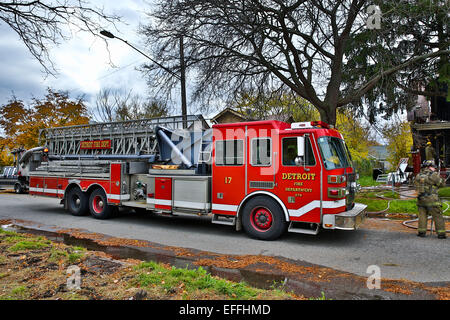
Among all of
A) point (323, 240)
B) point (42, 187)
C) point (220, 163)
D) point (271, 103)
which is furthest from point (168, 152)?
point (271, 103)

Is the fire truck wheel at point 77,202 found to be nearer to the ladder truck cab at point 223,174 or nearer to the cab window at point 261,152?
the ladder truck cab at point 223,174

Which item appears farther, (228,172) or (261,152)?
(228,172)

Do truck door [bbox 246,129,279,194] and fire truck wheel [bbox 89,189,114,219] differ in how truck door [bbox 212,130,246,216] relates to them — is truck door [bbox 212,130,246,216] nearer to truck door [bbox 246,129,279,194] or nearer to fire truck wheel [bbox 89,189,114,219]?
truck door [bbox 246,129,279,194]

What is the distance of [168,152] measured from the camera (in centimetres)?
882

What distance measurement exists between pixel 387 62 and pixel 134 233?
30.1 feet

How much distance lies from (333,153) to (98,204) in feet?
23.8

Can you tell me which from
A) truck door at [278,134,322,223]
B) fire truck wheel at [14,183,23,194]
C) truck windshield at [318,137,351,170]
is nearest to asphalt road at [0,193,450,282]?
truck door at [278,134,322,223]

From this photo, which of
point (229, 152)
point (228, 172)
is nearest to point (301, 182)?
point (228, 172)

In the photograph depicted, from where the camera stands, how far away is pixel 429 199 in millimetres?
6824

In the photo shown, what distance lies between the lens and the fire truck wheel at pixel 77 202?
10.1m

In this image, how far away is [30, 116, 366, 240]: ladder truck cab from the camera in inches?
251

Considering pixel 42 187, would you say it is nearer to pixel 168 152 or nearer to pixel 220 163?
pixel 168 152

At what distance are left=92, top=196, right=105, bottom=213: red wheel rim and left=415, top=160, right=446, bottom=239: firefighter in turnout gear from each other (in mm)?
8645

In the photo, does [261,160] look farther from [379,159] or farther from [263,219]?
[379,159]
